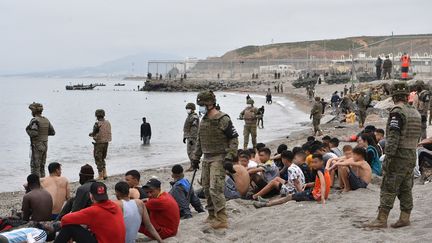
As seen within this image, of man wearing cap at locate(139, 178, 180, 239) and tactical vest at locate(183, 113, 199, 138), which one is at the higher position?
tactical vest at locate(183, 113, 199, 138)

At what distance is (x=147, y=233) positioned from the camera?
7.08 metres

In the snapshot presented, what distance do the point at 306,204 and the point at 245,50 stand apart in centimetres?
19015

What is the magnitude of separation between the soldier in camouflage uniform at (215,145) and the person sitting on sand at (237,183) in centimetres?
192

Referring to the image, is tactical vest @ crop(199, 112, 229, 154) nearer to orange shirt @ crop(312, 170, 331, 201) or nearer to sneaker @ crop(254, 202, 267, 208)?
sneaker @ crop(254, 202, 267, 208)

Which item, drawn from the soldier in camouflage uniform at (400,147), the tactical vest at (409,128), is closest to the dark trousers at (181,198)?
the soldier in camouflage uniform at (400,147)

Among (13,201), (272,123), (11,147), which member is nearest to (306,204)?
(13,201)

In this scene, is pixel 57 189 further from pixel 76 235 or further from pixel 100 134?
pixel 100 134

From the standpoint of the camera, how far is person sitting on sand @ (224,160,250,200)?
958 centimetres

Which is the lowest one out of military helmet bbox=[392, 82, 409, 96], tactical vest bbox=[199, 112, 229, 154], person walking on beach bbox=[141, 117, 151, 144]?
person walking on beach bbox=[141, 117, 151, 144]

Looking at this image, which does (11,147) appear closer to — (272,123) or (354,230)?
(272,123)

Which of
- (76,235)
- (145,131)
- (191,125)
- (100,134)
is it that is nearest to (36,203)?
(76,235)

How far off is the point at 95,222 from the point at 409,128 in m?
3.63

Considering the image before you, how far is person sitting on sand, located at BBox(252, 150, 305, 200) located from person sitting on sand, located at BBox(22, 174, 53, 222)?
3.53 metres

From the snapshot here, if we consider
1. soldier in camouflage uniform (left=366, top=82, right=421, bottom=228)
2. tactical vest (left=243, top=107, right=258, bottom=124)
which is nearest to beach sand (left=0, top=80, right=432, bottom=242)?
soldier in camouflage uniform (left=366, top=82, right=421, bottom=228)
